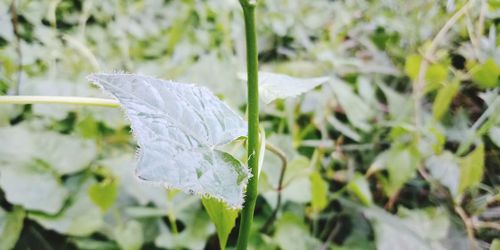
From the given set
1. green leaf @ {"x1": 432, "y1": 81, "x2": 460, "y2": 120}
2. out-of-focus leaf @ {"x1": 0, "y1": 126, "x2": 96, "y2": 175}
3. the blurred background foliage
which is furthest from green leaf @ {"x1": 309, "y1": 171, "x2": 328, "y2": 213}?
out-of-focus leaf @ {"x1": 0, "y1": 126, "x2": 96, "y2": 175}

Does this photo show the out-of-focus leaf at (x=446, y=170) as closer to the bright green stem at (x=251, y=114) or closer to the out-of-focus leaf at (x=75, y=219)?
the bright green stem at (x=251, y=114)

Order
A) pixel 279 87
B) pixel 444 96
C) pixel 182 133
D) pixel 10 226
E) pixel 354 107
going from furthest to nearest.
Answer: pixel 354 107
pixel 444 96
pixel 10 226
pixel 279 87
pixel 182 133

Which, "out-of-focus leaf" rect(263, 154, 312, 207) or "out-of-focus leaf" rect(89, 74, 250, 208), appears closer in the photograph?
"out-of-focus leaf" rect(89, 74, 250, 208)

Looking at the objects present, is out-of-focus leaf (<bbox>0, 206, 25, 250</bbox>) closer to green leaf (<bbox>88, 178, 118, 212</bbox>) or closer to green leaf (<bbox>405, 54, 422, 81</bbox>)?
green leaf (<bbox>88, 178, 118, 212</bbox>)

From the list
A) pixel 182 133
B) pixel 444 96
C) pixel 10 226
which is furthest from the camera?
pixel 444 96

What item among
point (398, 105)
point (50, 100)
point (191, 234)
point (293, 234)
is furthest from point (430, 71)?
point (50, 100)

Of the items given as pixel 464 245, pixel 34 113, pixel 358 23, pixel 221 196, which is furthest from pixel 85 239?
pixel 358 23

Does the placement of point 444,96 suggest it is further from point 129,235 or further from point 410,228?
point 129,235

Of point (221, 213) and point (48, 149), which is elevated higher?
point (221, 213)
